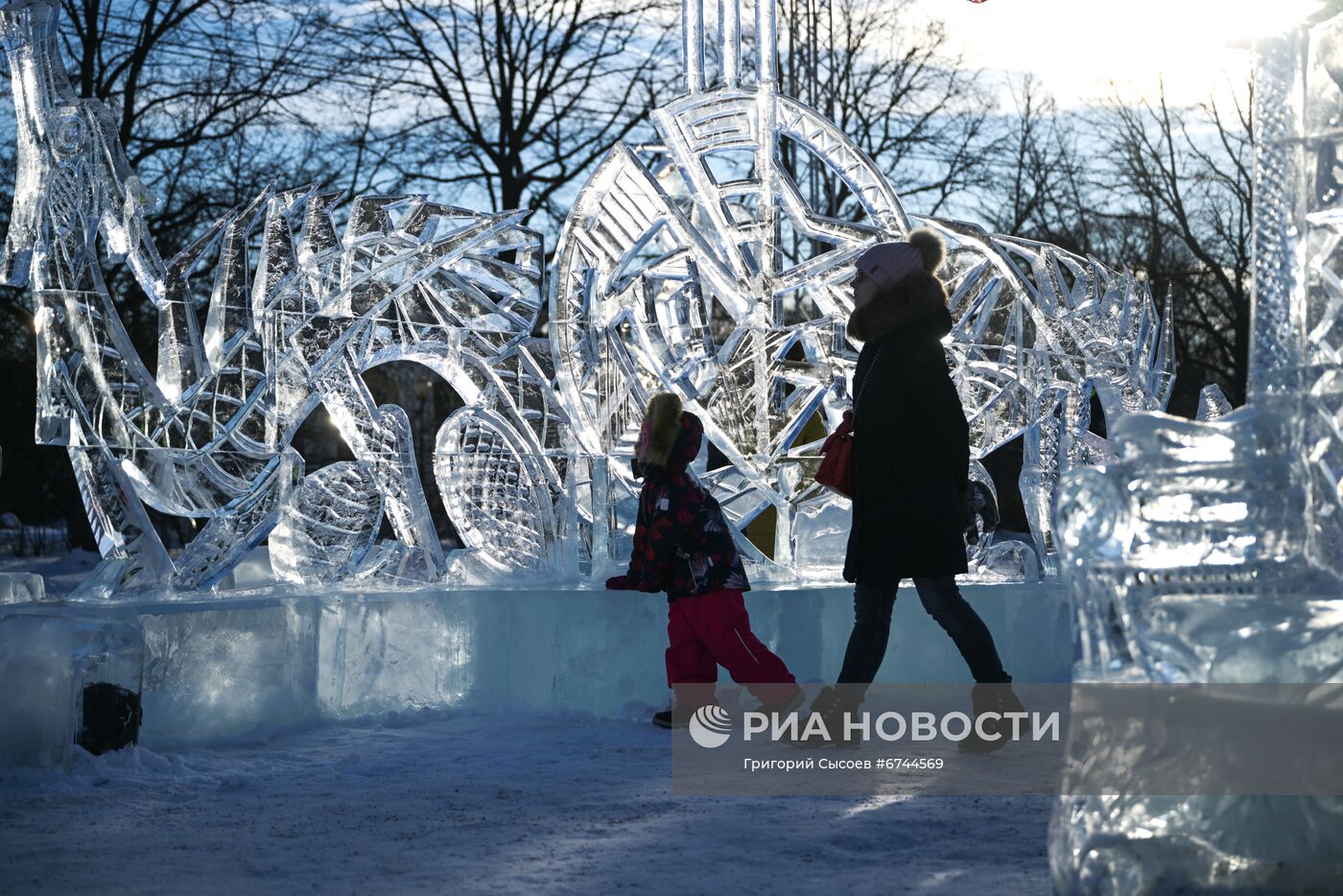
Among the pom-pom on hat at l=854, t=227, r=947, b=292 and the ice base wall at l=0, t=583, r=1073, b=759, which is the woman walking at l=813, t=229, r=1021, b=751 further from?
the ice base wall at l=0, t=583, r=1073, b=759

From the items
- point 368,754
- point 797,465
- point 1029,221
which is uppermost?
point 1029,221

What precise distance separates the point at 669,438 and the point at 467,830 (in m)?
2.15

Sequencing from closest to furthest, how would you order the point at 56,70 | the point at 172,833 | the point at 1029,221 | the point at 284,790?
the point at 172,833 → the point at 284,790 → the point at 56,70 → the point at 1029,221

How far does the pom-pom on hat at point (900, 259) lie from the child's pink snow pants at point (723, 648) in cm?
139

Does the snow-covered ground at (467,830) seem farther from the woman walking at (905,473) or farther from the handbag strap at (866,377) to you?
the handbag strap at (866,377)

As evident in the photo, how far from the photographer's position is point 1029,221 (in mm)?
24734

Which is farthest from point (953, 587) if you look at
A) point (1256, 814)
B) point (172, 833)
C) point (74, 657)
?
point (74, 657)

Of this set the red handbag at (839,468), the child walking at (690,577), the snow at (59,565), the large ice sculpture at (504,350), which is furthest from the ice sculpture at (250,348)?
the snow at (59,565)

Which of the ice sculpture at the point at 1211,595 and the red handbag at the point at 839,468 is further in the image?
the red handbag at the point at 839,468

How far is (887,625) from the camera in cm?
502

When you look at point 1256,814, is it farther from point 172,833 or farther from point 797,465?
point 797,465

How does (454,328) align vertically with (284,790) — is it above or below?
above

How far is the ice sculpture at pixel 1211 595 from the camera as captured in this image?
2920mm

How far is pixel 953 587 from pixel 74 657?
2.86m
